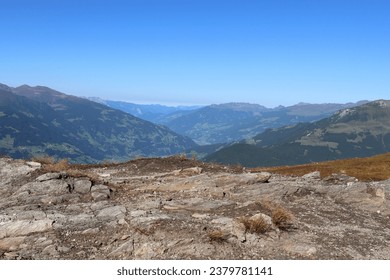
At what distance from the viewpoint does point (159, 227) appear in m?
16.4

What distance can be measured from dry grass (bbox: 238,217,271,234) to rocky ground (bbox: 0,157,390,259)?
45 millimetres

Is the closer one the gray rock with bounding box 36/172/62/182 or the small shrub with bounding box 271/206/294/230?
the small shrub with bounding box 271/206/294/230

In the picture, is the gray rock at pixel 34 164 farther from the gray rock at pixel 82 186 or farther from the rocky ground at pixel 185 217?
the gray rock at pixel 82 186

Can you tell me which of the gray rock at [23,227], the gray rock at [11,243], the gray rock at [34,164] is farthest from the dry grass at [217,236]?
the gray rock at [34,164]

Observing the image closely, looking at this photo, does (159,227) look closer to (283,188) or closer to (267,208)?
(267,208)

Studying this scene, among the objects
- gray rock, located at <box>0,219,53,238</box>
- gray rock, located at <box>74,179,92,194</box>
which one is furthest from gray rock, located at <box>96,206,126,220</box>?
gray rock, located at <box>74,179,92,194</box>

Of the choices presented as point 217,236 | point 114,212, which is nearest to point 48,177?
point 114,212

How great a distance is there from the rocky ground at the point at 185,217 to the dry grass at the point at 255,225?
0.05 meters

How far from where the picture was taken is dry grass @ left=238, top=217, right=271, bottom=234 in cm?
1645

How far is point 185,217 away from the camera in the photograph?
18.0 m

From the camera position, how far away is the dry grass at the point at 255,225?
1645 cm

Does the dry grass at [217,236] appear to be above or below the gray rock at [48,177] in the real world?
below

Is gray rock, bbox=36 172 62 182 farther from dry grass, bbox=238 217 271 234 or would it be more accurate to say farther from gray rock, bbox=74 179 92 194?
dry grass, bbox=238 217 271 234
